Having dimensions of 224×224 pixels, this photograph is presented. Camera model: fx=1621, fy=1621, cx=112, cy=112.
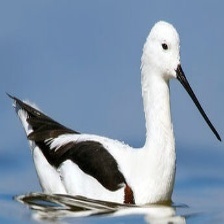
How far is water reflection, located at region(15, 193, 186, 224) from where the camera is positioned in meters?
16.4

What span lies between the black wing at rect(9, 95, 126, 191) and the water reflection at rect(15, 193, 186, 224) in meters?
0.23

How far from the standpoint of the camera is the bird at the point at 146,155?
16578 mm

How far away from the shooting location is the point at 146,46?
16828 mm

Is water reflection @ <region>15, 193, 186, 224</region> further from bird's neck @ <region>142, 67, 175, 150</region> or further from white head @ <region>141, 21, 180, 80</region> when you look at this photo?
white head @ <region>141, 21, 180, 80</region>

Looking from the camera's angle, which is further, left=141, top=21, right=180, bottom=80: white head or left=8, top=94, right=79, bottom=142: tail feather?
left=8, top=94, right=79, bottom=142: tail feather

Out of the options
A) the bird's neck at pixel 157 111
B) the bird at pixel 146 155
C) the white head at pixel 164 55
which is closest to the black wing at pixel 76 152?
the bird at pixel 146 155

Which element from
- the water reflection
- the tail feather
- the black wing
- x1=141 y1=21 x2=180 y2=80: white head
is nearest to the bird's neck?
x1=141 y1=21 x2=180 y2=80: white head

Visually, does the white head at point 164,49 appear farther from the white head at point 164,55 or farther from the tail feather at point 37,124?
the tail feather at point 37,124

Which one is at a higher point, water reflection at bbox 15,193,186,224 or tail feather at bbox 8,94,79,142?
tail feather at bbox 8,94,79,142

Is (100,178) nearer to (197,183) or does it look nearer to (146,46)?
(146,46)

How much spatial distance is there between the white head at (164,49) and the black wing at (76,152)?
1044 millimetres

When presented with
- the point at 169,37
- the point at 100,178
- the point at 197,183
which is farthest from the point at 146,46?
the point at 197,183

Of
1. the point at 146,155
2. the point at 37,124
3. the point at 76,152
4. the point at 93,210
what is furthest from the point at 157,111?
the point at 37,124

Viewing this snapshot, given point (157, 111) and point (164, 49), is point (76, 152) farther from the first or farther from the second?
point (164, 49)
